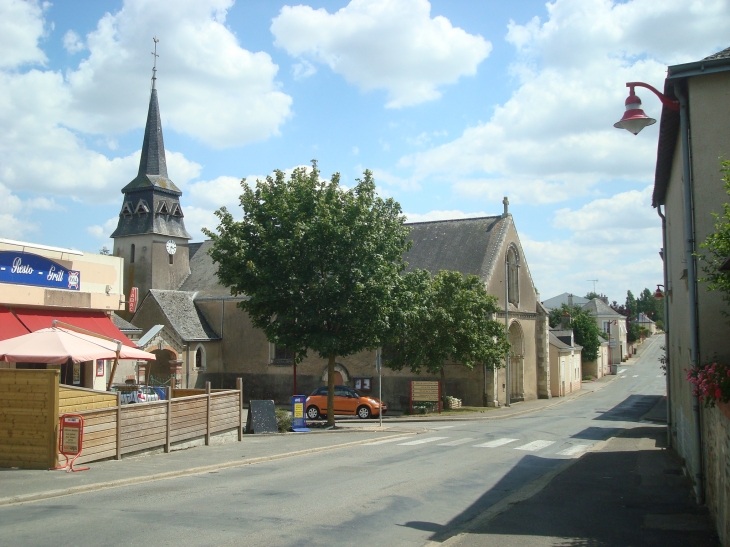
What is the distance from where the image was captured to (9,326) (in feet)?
58.4

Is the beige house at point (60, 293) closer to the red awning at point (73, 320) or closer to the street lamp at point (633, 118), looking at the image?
the red awning at point (73, 320)

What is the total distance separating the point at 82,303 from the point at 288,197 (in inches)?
322

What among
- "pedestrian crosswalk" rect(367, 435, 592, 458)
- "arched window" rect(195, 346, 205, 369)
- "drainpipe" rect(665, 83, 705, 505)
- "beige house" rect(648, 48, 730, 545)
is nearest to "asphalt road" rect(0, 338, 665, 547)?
"pedestrian crosswalk" rect(367, 435, 592, 458)

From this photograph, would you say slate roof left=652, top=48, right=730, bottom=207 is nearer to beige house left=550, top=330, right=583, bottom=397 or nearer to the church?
the church

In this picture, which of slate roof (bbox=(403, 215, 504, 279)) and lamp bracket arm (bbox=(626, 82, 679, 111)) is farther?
slate roof (bbox=(403, 215, 504, 279))

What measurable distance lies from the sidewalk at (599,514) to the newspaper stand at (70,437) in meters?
7.56

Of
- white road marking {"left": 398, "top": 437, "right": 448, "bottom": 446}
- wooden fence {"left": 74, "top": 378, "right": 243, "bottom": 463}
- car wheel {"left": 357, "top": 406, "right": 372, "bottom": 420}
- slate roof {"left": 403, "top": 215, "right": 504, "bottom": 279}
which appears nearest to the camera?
wooden fence {"left": 74, "top": 378, "right": 243, "bottom": 463}

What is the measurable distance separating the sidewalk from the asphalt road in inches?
20.1

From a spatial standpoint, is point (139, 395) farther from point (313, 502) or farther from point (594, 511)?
point (594, 511)

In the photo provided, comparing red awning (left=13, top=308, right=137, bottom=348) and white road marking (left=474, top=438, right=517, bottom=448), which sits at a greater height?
red awning (left=13, top=308, right=137, bottom=348)

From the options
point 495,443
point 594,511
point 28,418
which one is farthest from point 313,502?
point 495,443

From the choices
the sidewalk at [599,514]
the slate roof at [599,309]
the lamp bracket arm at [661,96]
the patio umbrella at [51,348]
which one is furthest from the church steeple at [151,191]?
the slate roof at [599,309]

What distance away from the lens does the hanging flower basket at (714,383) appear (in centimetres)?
845

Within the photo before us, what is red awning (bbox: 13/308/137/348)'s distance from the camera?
1861 centimetres
